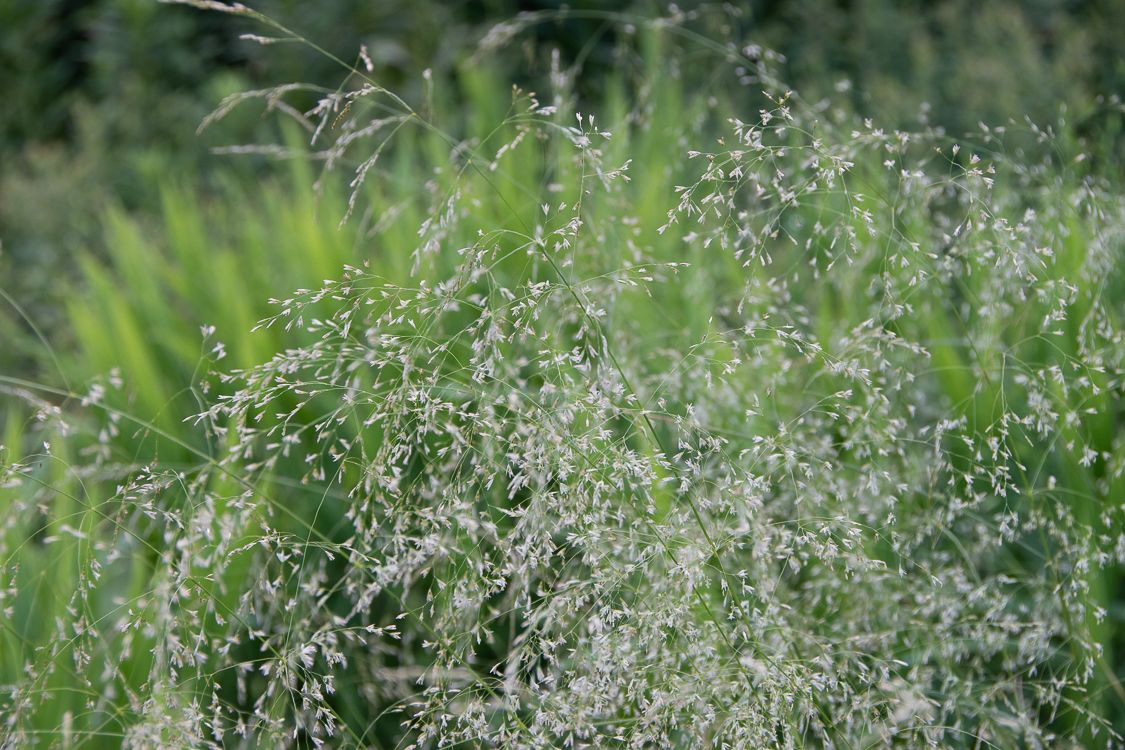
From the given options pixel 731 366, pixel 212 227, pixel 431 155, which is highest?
pixel 731 366

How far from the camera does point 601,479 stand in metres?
1.49

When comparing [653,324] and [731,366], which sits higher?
[731,366]

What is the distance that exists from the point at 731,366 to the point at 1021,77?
127 inches

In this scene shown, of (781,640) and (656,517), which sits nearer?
(781,640)

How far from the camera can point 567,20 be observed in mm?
5105

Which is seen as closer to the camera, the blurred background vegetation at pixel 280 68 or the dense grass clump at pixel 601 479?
the dense grass clump at pixel 601 479

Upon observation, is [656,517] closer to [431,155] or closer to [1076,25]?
[431,155]

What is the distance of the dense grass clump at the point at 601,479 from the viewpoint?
1454 millimetres

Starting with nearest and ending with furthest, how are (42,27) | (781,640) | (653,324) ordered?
(781,640)
(653,324)
(42,27)

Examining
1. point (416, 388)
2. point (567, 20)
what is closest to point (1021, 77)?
point (567, 20)

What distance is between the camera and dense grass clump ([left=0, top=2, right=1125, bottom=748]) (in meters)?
1.45

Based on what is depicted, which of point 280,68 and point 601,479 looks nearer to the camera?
point 601,479

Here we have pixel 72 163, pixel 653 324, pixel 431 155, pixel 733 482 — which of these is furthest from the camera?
pixel 72 163

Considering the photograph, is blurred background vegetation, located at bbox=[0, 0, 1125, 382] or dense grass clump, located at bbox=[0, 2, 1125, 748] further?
blurred background vegetation, located at bbox=[0, 0, 1125, 382]
